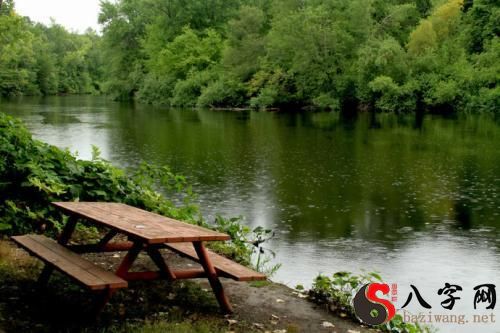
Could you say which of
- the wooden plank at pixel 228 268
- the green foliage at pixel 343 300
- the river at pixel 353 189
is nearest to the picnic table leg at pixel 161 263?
the wooden plank at pixel 228 268

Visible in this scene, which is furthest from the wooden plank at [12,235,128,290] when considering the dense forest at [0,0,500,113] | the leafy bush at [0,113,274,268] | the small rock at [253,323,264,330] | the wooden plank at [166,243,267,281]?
the dense forest at [0,0,500,113]

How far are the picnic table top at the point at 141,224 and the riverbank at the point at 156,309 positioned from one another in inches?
27.6

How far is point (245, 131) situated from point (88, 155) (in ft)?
37.3

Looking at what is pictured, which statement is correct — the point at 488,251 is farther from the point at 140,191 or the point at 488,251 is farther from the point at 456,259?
the point at 140,191

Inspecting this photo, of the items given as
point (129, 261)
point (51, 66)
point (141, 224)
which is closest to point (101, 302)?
point (129, 261)

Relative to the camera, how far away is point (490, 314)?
7852 mm

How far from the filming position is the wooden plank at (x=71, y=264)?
4432 mm

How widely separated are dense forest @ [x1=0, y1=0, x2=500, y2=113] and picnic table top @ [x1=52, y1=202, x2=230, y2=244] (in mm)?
33219

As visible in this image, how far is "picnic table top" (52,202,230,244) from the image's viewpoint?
14.7ft

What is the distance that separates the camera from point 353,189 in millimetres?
16453

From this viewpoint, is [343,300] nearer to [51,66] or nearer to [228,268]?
[228,268]

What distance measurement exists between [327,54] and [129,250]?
4819 cm

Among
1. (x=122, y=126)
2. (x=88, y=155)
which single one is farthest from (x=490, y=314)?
(x=122, y=126)

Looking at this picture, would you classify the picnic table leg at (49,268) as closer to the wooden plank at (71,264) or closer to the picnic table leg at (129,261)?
the wooden plank at (71,264)
